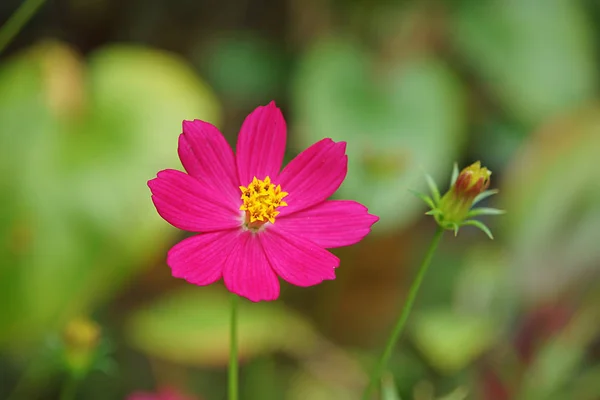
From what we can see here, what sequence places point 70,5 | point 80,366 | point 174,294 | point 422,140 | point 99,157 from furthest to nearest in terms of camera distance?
point 70,5 < point 422,140 < point 174,294 < point 99,157 < point 80,366

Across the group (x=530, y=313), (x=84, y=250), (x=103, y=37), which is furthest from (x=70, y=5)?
(x=530, y=313)

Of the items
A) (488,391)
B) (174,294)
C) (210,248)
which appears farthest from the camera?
(174,294)

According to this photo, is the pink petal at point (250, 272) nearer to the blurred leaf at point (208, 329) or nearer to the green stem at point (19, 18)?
the green stem at point (19, 18)

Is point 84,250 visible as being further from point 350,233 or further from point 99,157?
point 350,233

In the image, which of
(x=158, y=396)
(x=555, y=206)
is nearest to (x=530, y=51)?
(x=555, y=206)

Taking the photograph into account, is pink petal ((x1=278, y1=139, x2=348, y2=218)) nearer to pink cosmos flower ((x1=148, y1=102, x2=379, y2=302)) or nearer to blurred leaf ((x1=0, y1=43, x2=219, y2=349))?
pink cosmos flower ((x1=148, y1=102, x2=379, y2=302))

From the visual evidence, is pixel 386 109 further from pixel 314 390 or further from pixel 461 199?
pixel 461 199

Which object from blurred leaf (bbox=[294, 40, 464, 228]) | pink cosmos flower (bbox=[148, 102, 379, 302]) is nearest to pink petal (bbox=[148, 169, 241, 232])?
pink cosmos flower (bbox=[148, 102, 379, 302])
